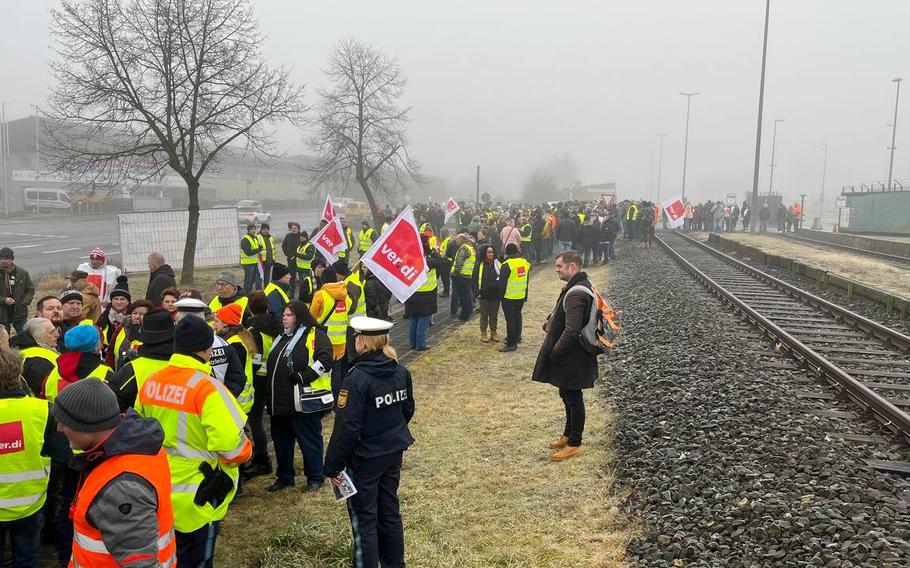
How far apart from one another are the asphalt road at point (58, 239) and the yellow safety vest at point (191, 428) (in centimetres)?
1762

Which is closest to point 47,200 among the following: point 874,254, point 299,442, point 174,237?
point 174,237

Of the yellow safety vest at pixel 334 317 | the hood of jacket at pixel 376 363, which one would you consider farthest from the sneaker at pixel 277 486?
the hood of jacket at pixel 376 363

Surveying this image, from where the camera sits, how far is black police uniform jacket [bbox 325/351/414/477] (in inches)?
168

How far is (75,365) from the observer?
4773 millimetres

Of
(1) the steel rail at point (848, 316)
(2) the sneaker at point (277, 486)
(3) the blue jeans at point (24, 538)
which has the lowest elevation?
(2) the sneaker at point (277, 486)

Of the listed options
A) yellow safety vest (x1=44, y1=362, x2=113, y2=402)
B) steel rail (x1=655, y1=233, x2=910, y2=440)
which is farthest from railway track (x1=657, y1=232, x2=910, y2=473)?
yellow safety vest (x1=44, y1=362, x2=113, y2=402)

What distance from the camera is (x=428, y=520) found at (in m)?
5.62

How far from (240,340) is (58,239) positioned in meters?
30.1

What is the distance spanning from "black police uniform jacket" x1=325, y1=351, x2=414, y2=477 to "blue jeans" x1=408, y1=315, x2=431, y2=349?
6.86 metres

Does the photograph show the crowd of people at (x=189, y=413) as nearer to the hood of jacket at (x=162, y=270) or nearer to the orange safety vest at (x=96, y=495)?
the orange safety vest at (x=96, y=495)

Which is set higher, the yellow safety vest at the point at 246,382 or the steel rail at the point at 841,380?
the yellow safety vest at the point at 246,382

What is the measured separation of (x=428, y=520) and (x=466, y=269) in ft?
26.7

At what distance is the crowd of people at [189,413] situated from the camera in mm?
2668

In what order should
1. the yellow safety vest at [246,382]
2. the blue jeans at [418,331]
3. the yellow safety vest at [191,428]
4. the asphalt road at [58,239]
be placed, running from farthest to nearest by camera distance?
the asphalt road at [58,239]
the blue jeans at [418,331]
the yellow safety vest at [246,382]
the yellow safety vest at [191,428]
